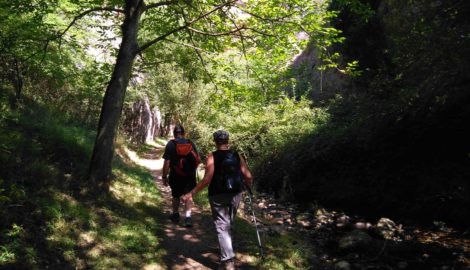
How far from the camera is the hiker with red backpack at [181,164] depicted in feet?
23.4

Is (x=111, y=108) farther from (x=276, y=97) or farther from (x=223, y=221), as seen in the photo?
(x=276, y=97)

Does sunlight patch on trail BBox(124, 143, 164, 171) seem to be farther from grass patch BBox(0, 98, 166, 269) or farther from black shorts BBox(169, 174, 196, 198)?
black shorts BBox(169, 174, 196, 198)

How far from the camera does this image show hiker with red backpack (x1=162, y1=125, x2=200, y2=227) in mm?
7125

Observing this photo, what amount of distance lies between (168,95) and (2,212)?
1877cm

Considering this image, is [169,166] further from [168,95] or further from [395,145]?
[168,95]

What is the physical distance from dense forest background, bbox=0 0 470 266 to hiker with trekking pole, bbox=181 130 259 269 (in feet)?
7.78

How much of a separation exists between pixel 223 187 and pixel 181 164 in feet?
7.37

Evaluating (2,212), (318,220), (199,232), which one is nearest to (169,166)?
(199,232)

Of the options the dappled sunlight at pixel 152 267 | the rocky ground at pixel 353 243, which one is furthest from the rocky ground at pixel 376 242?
the dappled sunlight at pixel 152 267

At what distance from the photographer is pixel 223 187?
16.8 ft

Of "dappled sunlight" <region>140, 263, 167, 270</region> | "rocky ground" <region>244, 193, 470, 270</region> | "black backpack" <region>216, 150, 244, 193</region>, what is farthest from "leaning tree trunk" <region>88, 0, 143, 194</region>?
"rocky ground" <region>244, 193, 470, 270</region>

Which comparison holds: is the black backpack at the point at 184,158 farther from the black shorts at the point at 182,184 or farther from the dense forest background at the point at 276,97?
the dense forest background at the point at 276,97

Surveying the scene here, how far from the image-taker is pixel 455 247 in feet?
23.9

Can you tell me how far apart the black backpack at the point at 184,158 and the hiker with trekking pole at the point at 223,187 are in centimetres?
202
